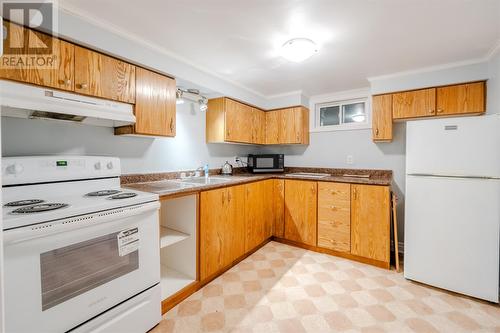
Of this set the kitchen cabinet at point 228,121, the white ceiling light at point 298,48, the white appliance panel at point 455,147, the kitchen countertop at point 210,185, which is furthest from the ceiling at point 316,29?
the kitchen countertop at point 210,185

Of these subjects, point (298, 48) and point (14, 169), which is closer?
point (14, 169)

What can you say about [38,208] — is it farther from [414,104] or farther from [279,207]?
[414,104]

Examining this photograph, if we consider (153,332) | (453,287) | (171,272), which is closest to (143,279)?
(153,332)

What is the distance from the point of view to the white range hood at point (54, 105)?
129 cm

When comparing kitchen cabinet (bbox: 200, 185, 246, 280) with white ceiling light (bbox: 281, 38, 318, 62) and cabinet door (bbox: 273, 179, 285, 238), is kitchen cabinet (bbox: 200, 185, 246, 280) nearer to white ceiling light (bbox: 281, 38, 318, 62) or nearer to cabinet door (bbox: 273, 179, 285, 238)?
cabinet door (bbox: 273, 179, 285, 238)

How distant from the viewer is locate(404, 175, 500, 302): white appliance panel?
1854 millimetres

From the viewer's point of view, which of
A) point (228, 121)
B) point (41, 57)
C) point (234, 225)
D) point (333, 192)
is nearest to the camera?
point (41, 57)

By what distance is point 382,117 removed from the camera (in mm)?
2721

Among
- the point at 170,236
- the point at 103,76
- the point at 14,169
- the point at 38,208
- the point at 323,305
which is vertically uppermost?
the point at 103,76

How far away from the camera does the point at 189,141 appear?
9.17 feet

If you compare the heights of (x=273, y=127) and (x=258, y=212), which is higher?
(x=273, y=127)

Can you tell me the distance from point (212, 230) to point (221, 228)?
0.12 meters

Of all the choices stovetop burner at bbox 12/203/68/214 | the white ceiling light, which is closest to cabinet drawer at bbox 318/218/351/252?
the white ceiling light

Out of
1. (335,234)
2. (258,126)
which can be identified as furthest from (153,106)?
(335,234)
